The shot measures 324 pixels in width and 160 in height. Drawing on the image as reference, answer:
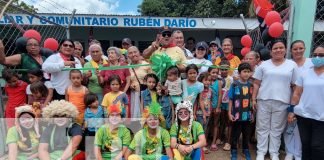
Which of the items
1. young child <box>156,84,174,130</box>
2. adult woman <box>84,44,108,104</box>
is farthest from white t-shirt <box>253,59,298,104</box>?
adult woman <box>84,44,108,104</box>

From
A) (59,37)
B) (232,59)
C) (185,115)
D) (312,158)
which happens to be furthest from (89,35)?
(312,158)

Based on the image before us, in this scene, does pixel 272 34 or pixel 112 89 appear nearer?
pixel 112 89

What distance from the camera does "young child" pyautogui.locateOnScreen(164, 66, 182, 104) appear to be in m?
3.65

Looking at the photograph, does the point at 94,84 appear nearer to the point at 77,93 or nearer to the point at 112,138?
the point at 77,93

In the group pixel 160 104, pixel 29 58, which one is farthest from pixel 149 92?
pixel 29 58

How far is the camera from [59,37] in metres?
7.77

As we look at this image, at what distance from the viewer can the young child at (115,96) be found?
143 inches

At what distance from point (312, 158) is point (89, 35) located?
1017 cm

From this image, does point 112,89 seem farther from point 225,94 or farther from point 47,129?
point 225,94

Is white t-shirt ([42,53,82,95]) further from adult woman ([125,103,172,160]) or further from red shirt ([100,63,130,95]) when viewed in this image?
adult woman ([125,103,172,160])

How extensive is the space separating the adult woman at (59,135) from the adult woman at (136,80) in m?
0.90

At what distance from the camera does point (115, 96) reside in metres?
3.67

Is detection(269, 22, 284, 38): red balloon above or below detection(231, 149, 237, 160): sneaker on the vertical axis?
above

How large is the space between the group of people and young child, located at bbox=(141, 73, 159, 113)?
1cm
